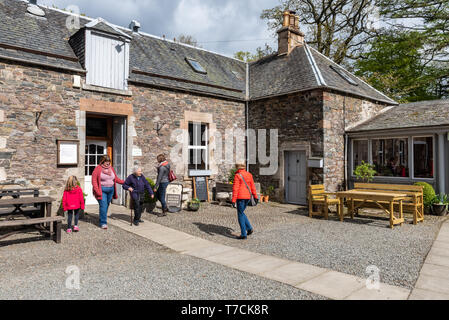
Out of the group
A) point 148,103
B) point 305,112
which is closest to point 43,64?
point 148,103

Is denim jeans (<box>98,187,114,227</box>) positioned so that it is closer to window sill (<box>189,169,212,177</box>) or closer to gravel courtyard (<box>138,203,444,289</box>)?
gravel courtyard (<box>138,203,444,289</box>)

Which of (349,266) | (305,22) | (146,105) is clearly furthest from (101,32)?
(305,22)

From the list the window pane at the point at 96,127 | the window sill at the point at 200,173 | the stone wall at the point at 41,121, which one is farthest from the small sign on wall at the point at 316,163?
the window pane at the point at 96,127

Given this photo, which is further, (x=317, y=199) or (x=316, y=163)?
(x=316, y=163)

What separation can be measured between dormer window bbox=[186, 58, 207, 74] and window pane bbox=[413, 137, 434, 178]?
8.47m

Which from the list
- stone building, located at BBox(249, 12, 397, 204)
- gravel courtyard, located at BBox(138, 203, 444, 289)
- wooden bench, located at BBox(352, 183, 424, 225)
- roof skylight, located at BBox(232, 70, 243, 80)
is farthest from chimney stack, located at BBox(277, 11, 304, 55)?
gravel courtyard, located at BBox(138, 203, 444, 289)

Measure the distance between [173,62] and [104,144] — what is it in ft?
14.5

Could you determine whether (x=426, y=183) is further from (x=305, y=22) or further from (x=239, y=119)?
(x=305, y=22)

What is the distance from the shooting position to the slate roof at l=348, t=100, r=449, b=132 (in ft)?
34.9

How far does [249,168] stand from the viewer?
552 inches

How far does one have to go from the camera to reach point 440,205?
32.4ft

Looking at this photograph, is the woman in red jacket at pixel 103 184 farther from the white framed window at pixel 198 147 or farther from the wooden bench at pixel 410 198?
the wooden bench at pixel 410 198

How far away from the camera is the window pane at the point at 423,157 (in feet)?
35.3

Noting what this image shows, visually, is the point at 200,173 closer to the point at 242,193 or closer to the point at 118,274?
the point at 242,193
